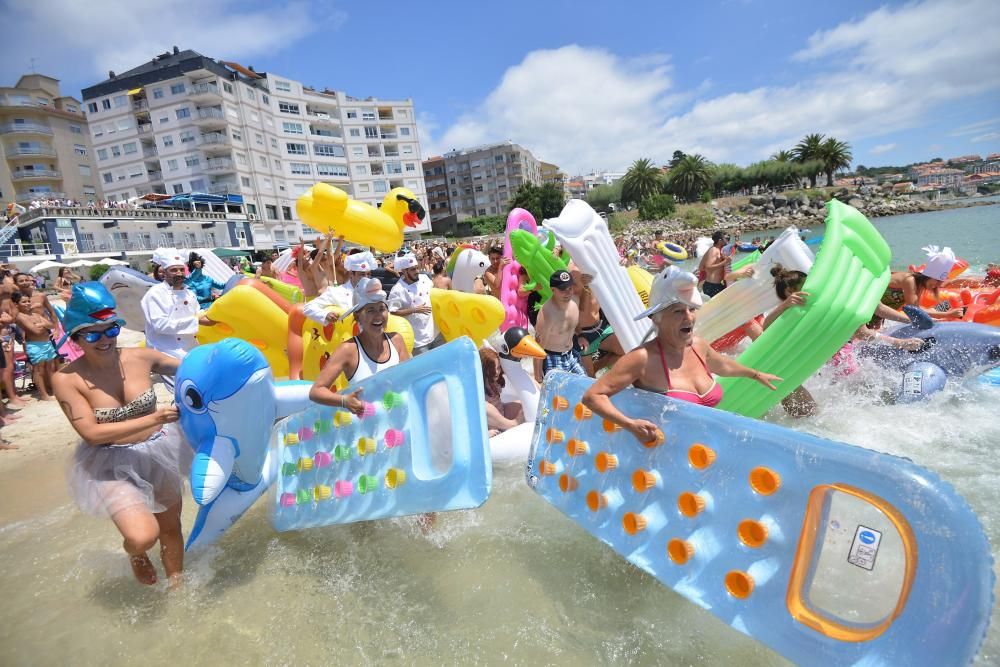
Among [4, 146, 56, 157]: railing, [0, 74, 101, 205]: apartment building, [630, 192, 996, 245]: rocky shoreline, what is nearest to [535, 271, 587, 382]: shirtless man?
[630, 192, 996, 245]: rocky shoreline

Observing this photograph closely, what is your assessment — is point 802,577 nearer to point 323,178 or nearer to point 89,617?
point 89,617

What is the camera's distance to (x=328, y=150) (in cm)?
4938

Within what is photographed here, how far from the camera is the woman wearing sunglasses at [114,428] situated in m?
2.73

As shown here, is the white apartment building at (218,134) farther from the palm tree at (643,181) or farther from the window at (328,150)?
the palm tree at (643,181)

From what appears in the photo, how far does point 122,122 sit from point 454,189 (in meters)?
42.4

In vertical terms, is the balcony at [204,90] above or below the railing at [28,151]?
above

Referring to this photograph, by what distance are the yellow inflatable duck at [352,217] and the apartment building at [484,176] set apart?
67.5m

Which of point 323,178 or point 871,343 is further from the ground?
point 323,178

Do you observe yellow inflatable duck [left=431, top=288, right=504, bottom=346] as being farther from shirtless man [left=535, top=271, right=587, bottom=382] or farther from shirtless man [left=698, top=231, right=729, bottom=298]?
shirtless man [left=698, top=231, right=729, bottom=298]

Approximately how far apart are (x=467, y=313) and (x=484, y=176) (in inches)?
2919

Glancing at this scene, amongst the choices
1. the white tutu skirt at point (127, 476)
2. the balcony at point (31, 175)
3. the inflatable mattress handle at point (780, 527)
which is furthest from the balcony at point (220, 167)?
the inflatable mattress handle at point (780, 527)

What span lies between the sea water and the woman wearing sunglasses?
1.43 ft

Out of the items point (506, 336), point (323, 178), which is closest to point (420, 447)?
point (506, 336)

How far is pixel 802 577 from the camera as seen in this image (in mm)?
1826
